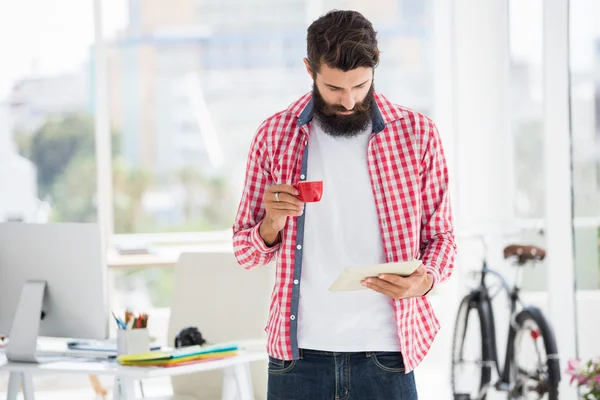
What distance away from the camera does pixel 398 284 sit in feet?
5.60

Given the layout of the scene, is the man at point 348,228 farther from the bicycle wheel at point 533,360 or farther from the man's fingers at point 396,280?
the bicycle wheel at point 533,360

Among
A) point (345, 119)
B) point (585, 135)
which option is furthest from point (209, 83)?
point (345, 119)

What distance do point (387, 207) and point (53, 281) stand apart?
4.19ft

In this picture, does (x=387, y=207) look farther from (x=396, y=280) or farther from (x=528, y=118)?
(x=528, y=118)

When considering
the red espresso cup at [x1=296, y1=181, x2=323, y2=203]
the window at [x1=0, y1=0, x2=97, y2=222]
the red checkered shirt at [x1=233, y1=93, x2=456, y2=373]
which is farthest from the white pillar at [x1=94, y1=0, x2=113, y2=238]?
the red espresso cup at [x1=296, y1=181, x2=323, y2=203]

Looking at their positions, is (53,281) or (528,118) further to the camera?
(528,118)

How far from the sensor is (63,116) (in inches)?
231

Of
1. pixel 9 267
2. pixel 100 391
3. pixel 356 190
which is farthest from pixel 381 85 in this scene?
pixel 356 190

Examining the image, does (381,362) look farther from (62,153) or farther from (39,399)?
(62,153)

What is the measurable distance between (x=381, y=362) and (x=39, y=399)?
373cm

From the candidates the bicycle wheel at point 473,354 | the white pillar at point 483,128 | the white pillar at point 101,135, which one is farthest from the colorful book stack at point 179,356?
the white pillar at point 101,135

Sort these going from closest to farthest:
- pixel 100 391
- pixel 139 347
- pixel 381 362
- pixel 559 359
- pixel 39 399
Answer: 1. pixel 381 362
2. pixel 139 347
3. pixel 559 359
4. pixel 100 391
5. pixel 39 399

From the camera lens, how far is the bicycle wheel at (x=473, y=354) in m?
4.25

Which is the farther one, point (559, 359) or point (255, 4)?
point (255, 4)
